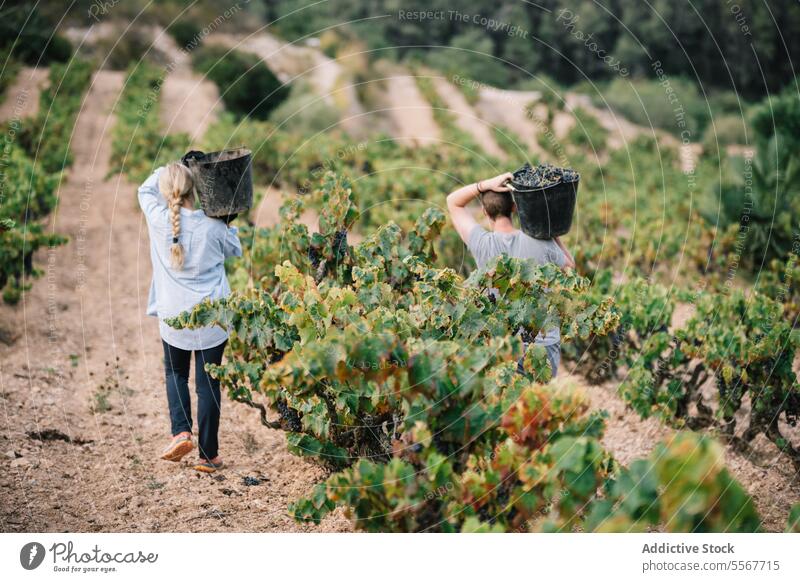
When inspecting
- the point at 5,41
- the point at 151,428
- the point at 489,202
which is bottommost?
the point at 151,428

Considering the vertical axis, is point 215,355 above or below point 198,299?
below

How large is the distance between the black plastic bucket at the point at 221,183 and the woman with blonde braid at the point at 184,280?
0.06 meters

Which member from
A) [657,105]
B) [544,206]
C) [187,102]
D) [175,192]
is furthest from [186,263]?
[657,105]

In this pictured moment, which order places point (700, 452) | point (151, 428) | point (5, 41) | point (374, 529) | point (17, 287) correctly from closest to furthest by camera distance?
1. point (700, 452)
2. point (374, 529)
3. point (151, 428)
4. point (17, 287)
5. point (5, 41)

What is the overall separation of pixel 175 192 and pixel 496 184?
1.70 metres

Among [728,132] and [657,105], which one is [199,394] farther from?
[657,105]

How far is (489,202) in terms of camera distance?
4293 mm

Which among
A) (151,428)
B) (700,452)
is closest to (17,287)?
(151,428)

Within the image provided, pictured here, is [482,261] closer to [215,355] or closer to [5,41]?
[215,355]

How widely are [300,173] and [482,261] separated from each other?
8.91 meters

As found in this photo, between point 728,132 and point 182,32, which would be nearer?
point 182,32

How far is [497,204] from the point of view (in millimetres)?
4297

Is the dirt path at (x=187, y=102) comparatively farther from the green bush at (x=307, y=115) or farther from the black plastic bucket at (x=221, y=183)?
the black plastic bucket at (x=221, y=183)

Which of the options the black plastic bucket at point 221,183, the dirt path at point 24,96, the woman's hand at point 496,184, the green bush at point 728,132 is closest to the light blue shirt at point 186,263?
the black plastic bucket at point 221,183
